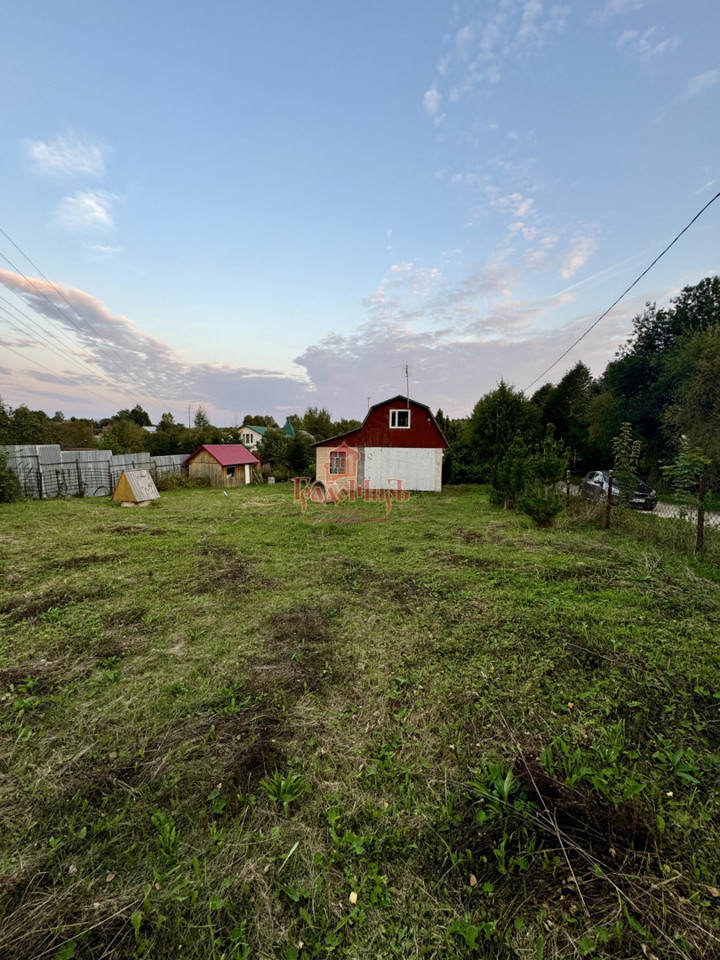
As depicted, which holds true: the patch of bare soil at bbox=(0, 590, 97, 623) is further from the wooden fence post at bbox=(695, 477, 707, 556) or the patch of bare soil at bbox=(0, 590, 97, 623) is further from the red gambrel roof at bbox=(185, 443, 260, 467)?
the red gambrel roof at bbox=(185, 443, 260, 467)

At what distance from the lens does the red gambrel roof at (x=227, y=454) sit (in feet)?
72.9

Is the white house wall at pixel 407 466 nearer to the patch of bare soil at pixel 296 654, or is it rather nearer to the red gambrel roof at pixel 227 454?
the red gambrel roof at pixel 227 454

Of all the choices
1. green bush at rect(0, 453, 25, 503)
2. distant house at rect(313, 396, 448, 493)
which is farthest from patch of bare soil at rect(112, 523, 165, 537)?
distant house at rect(313, 396, 448, 493)

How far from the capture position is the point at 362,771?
2508 millimetres

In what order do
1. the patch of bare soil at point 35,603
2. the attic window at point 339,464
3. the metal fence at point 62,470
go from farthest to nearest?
the attic window at point 339,464 → the metal fence at point 62,470 → the patch of bare soil at point 35,603

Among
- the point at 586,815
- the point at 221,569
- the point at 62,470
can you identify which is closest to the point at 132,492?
the point at 62,470

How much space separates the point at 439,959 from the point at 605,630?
3729mm

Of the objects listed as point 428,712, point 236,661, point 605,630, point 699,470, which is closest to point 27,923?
point 236,661

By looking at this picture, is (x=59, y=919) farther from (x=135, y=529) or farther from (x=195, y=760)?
(x=135, y=529)

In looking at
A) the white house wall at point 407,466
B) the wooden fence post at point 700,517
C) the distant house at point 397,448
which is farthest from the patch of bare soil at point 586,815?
the white house wall at point 407,466

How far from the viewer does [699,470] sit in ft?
21.5

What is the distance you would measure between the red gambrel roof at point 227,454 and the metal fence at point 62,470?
4.17 metres

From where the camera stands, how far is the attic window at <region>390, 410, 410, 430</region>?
18.5 metres

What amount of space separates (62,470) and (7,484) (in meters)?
2.10
